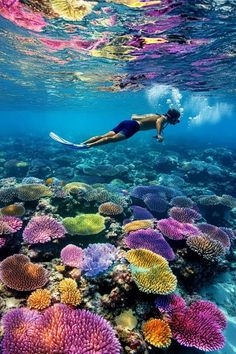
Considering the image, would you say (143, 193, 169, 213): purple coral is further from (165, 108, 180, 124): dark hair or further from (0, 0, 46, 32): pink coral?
(0, 0, 46, 32): pink coral

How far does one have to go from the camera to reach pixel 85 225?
7.33 meters

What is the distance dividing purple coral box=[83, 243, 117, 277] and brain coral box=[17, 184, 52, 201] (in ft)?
12.4

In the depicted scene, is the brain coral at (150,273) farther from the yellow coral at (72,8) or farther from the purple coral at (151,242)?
the yellow coral at (72,8)

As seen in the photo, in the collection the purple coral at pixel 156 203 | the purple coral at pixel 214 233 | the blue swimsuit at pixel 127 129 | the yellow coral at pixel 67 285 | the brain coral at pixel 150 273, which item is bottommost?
the purple coral at pixel 156 203

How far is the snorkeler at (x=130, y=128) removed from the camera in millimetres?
8387

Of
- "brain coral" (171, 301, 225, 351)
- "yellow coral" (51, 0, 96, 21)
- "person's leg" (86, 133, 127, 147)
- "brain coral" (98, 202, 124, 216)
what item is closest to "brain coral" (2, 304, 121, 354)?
"brain coral" (171, 301, 225, 351)

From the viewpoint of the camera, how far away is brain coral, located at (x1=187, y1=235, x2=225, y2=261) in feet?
22.4

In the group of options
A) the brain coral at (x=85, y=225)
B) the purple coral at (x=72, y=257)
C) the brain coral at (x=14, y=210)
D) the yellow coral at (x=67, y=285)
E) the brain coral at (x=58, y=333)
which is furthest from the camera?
the brain coral at (x=14, y=210)

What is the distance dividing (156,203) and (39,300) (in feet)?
22.0

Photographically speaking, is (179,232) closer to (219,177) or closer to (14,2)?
(14,2)

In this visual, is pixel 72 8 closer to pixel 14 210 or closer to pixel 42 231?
pixel 14 210

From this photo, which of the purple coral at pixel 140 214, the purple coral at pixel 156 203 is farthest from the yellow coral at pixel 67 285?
the purple coral at pixel 156 203

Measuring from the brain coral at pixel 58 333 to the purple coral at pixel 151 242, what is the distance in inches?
101

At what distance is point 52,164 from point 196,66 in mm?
12532
